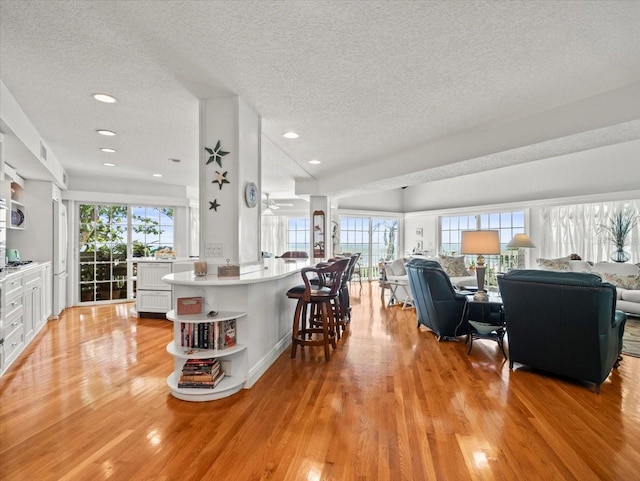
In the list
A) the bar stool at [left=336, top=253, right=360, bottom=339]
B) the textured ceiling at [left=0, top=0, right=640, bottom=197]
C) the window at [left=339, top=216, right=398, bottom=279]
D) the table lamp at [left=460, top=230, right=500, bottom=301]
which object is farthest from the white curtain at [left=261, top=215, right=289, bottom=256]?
the table lamp at [left=460, top=230, right=500, bottom=301]

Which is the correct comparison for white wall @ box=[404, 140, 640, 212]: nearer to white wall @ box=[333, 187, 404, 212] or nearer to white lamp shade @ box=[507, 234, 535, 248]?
white wall @ box=[333, 187, 404, 212]

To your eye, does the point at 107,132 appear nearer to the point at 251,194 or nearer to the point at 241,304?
the point at 251,194

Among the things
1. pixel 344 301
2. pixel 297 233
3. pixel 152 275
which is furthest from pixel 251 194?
pixel 297 233

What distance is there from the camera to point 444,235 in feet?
31.5

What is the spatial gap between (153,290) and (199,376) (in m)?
3.26

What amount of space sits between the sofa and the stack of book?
5028mm

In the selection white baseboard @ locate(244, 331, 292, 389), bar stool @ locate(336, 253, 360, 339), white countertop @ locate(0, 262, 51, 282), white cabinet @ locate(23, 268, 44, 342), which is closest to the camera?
white baseboard @ locate(244, 331, 292, 389)

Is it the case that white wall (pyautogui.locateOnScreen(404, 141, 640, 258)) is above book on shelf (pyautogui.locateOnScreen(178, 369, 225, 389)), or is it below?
above

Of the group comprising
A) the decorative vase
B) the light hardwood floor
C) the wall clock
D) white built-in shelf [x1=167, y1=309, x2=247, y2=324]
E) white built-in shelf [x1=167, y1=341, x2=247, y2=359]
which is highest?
the wall clock

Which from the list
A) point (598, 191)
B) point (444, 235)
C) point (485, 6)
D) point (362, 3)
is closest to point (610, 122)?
point (485, 6)

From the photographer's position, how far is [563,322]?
281cm

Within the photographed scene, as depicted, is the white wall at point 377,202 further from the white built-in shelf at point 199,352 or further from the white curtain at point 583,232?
the white built-in shelf at point 199,352

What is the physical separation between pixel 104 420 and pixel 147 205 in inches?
216

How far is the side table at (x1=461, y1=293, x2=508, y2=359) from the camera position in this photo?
3.67 metres
